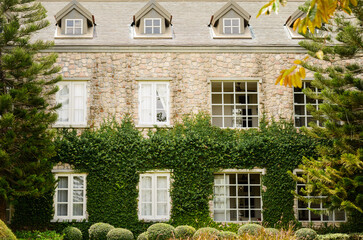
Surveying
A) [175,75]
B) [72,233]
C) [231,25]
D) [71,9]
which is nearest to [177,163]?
[175,75]

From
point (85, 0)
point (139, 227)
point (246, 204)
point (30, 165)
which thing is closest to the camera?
point (30, 165)

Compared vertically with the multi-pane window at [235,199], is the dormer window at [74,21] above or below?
above

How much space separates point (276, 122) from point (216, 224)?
3.73 metres

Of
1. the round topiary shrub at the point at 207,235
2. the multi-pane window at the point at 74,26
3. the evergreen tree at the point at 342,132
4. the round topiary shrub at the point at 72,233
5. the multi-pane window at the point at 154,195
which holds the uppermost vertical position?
the multi-pane window at the point at 74,26

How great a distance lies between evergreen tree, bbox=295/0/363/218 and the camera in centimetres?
1218

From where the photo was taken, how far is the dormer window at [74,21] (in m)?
15.5

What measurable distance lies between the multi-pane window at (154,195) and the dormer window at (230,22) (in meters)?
5.13

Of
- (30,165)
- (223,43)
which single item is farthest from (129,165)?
(223,43)

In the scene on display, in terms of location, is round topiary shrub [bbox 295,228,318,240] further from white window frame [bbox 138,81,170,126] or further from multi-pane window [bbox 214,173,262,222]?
white window frame [bbox 138,81,170,126]

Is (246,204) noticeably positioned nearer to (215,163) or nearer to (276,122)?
(215,163)

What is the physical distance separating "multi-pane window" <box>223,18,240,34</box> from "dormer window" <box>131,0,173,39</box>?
188 centimetres

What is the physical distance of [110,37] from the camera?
51.2 ft

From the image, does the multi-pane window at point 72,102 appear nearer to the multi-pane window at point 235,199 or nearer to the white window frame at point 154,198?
the white window frame at point 154,198

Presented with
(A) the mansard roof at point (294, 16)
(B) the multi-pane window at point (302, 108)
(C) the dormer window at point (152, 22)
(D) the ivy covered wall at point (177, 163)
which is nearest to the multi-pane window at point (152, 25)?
(C) the dormer window at point (152, 22)
